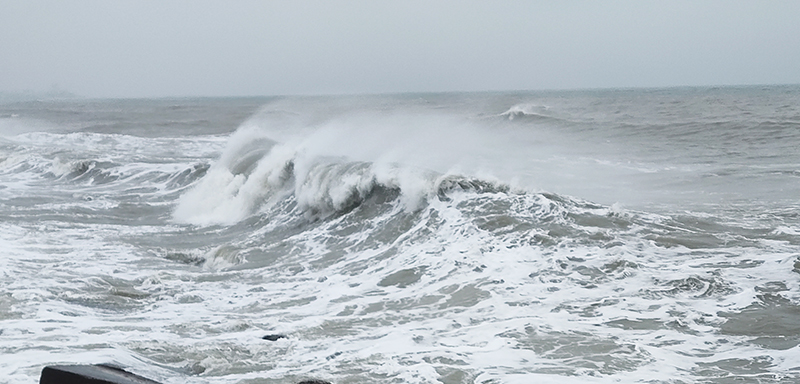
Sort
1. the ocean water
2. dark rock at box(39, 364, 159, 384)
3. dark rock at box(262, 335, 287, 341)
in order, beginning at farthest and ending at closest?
dark rock at box(262, 335, 287, 341)
the ocean water
dark rock at box(39, 364, 159, 384)

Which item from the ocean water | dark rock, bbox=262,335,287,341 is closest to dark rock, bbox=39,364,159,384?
the ocean water

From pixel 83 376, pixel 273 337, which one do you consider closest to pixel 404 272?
Result: pixel 273 337

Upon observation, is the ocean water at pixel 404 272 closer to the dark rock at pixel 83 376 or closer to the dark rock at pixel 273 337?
the dark rock at pixel 273 337

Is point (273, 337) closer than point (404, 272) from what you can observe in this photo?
Yes

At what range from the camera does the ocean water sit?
6312 mm

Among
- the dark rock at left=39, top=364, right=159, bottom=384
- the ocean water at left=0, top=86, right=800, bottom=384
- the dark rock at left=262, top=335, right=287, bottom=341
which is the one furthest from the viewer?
the dark rock at left=262, top=335, right=287, bottom=341

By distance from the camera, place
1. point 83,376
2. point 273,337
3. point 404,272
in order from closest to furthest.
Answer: point 83,376 → point 273,337 → point 404,272

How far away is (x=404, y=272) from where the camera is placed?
949 centimetres

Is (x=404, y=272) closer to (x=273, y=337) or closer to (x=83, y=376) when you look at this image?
(x=273, y=337)

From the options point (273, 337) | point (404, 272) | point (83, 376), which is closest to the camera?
point (83, 376)

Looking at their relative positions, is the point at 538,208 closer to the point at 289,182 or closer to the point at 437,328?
the point at 437,328

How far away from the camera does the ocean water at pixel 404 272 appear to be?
6.31m

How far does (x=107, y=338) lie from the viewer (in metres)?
6.96

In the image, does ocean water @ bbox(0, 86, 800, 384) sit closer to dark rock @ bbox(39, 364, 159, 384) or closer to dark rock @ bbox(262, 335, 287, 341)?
dark rock @ bbox(262, 335, 287, 341)
